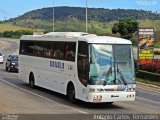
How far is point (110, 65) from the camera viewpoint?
18688 millimetres

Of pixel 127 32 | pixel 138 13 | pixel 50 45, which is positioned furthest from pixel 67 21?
pixel 50 45

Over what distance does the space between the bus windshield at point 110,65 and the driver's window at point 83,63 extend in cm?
27

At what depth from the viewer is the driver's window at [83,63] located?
1869 centimetres

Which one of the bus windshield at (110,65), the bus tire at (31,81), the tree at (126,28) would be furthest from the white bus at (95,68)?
the tree at (126,28)

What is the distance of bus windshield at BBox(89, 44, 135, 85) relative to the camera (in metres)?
18.4

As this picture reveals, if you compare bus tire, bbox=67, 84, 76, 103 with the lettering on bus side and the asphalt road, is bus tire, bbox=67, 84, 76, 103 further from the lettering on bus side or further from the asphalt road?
the lettering on bus side

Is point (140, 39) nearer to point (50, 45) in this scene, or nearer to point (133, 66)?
point (50, 45)

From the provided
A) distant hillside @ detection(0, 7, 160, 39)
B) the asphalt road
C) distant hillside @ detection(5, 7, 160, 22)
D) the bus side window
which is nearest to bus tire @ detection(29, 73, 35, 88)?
the asphalt road

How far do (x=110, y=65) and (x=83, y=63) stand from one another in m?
1.16

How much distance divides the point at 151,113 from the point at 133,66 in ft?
8.66

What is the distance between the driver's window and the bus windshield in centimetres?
27

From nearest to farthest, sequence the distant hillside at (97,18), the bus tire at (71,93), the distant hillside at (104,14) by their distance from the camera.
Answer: the bus tire at (71,93)
the distant hillside at (97,18)
the distant hillside at (104,14)

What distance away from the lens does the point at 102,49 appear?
18891 millimetres

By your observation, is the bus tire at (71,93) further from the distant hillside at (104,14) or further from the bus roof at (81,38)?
the distant hillside at (104,14)
